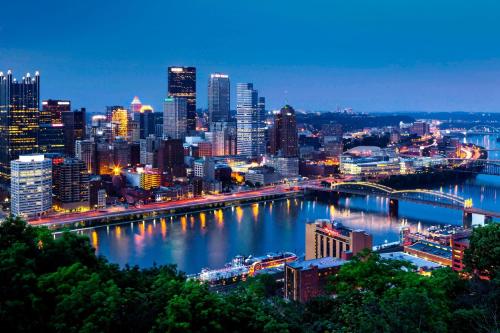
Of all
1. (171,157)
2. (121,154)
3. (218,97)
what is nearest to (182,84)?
(218,97)

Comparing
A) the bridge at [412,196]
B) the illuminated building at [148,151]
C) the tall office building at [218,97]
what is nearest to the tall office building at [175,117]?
the tall office building at [218,97]

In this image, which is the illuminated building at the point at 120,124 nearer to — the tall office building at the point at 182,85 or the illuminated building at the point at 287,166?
the tall office building at the point at 182,85

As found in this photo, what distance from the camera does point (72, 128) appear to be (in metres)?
21.6

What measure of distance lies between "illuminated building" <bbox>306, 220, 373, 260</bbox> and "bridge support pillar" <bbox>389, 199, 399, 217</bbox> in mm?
4231

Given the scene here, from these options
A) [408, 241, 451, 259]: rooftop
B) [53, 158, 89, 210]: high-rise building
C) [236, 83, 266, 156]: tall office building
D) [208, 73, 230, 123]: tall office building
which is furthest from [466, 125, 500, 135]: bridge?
[408, 241, 451, 259]: rooftop

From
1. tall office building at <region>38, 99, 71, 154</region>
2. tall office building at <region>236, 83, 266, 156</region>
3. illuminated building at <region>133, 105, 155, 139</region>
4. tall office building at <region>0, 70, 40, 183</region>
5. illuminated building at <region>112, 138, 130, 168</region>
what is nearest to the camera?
tall office building at <region>0, 70, 40, 183</region>

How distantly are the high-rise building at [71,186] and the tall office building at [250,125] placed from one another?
11815 millimetres

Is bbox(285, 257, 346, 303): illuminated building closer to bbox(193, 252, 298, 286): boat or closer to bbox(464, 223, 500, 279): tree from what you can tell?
bbox(193, 252, 298, 286): boat

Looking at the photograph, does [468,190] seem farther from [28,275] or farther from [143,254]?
[28,275]

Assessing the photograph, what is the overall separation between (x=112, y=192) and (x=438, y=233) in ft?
28.3

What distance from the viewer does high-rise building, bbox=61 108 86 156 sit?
21.1 m

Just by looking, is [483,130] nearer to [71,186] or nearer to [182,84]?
[182,84]

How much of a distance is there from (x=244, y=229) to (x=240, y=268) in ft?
10.5

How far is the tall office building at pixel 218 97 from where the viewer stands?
3344 centimetres
